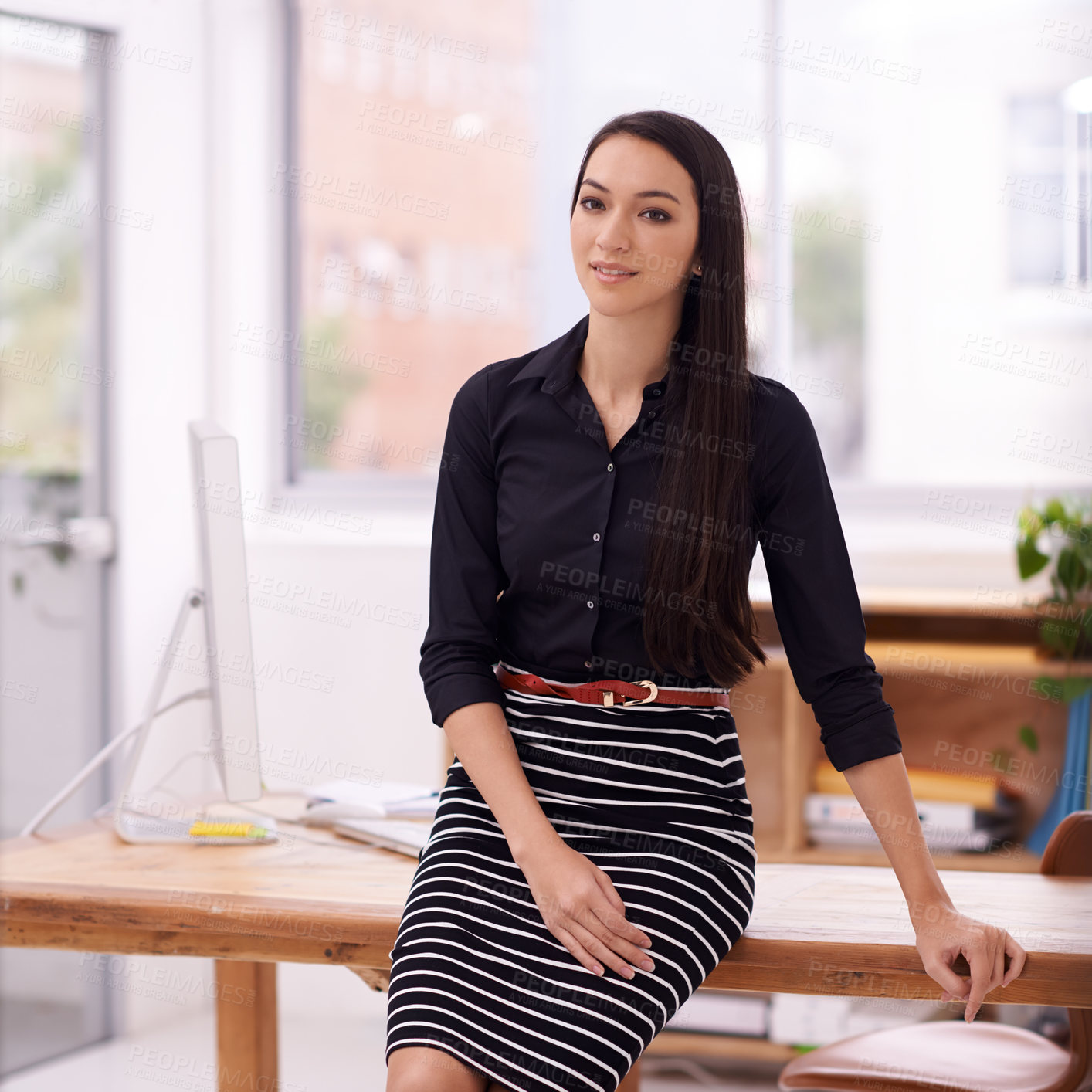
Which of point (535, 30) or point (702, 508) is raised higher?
point (535, 30)

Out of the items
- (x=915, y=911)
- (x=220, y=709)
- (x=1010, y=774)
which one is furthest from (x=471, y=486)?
(x=1010, y=774)

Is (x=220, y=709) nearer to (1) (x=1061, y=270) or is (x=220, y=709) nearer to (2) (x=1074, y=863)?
(2) (x=1074, y=863)

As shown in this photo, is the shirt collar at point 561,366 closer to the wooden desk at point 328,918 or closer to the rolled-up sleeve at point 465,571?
the rolled-up sleeve at point 465,571

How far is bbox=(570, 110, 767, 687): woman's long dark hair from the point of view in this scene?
1449mm

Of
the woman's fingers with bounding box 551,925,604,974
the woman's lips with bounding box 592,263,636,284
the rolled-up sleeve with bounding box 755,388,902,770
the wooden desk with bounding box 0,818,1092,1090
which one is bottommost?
the wooden desk with bounding box 0,818,1092,1090

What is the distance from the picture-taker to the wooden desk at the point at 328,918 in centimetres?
144

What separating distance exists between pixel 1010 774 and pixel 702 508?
154 cm

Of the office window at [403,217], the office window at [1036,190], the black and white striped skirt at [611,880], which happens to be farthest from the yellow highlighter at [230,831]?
the office window at [1036,190]

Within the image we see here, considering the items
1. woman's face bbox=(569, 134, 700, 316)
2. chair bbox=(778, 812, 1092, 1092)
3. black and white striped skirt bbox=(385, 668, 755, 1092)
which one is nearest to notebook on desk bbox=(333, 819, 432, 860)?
black and white striped skirt bbox=(385, 668, 755, 1092)

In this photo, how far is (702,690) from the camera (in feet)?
4.89

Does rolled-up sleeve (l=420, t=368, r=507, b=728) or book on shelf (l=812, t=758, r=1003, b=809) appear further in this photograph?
book on shelf (l=812, t=758, r=1003, b=809)

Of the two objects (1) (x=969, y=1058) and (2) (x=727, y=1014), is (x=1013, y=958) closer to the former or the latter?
(1) (x=969, y=1058)

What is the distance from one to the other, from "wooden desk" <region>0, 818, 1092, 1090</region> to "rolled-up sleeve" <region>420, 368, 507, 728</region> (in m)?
0.31

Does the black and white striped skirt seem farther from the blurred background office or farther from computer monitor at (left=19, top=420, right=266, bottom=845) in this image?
the blurred background office
